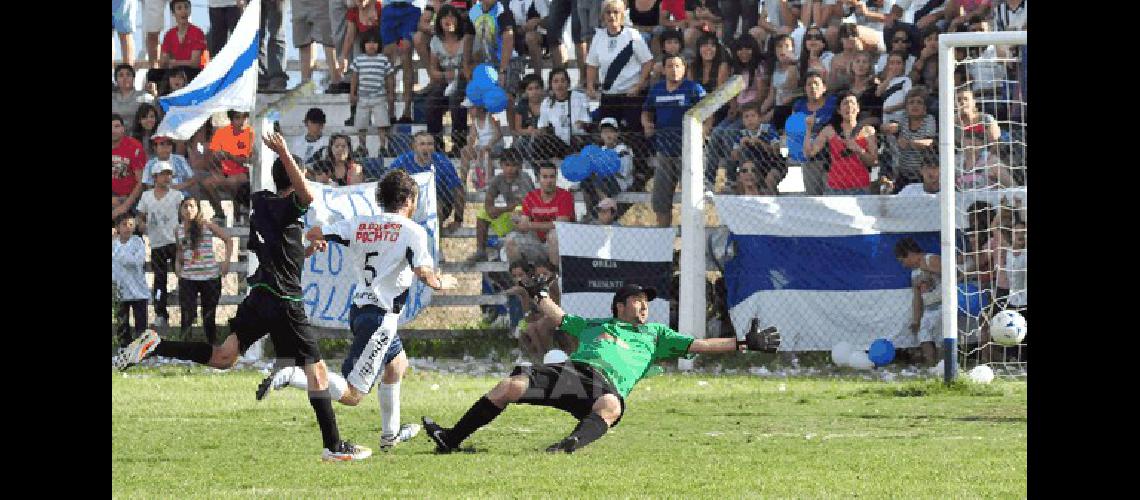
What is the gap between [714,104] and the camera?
→ 701 inches

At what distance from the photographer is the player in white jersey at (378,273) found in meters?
10.7

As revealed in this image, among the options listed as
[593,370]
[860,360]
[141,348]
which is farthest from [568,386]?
[860,360]

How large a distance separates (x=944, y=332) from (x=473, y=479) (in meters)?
7.23

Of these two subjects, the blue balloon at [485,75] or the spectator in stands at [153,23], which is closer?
the blue balloon at [485,75]

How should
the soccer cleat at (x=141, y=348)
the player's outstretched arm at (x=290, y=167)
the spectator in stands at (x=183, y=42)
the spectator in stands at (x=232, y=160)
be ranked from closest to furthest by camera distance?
the player's outstretched arm at (x=290, y=167)
the soccer cleat at (x=141, y=348)
the spectator in stands at (x=232, y=160)
the spectator in stands at (x=183, y=42)

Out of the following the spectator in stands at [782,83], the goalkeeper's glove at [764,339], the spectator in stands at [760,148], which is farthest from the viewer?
the spectator in stands at [782,83]

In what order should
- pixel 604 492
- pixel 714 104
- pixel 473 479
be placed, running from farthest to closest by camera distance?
pixel 714 104 < pixel 473 479 < pixel 604 492

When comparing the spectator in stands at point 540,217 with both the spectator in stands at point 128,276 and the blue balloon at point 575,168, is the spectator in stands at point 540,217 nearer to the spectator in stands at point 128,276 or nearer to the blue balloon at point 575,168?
the blue balloon at point 575,168

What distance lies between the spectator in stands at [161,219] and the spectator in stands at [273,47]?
120 inches

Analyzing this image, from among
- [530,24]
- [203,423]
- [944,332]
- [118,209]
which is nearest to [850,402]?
[944,332]

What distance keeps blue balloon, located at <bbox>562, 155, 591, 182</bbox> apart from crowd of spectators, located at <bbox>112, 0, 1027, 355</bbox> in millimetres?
161

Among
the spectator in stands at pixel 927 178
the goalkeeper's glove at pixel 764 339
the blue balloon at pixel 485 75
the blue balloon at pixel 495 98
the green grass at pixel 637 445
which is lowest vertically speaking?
the green grass at pixel 637 445

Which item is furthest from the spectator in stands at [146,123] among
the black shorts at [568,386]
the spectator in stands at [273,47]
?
the black shorts at [568,386]
